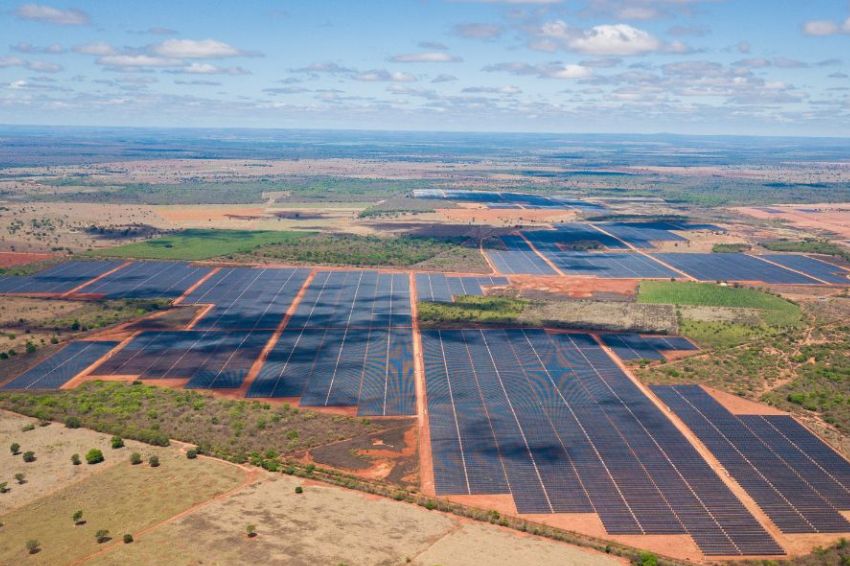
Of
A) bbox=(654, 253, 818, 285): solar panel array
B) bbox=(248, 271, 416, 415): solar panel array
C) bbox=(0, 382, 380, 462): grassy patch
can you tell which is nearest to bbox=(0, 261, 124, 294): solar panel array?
bbox=(248, 271, 416, 415): solar panel array

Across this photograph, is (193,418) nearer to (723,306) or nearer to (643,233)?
(723,306)

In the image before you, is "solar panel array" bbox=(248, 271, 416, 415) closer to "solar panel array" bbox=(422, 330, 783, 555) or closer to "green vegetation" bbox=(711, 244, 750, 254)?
"solar panel array" bbox=(422, 330, 783, 555)

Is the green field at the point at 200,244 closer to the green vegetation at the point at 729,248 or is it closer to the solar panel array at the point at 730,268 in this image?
the solar panel array at the point at 730,268

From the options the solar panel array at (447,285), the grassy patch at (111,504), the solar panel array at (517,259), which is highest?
the solar panel array at (517,259)

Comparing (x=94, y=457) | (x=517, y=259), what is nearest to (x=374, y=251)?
(x=517, y=259)

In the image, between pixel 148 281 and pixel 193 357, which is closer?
pixel 193 357

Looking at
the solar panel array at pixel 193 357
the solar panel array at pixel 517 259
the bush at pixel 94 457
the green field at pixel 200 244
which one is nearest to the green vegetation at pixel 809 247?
the solar panel array at pixel 517 259
